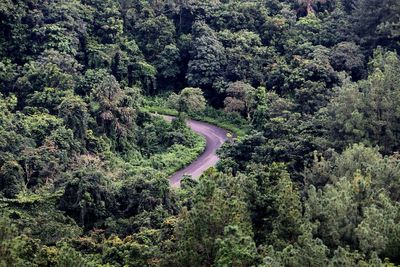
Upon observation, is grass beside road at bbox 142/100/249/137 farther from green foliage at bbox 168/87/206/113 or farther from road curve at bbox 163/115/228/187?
green foliage at bbox 168/87/206/113

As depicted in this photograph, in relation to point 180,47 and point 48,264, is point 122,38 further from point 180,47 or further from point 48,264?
point 48,264

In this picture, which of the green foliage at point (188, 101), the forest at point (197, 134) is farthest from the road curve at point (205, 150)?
the green foliage at point (188, 101)

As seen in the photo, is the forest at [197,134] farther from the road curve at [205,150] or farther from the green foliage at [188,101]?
the road curve at [205,150]

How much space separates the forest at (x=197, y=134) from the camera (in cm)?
2797

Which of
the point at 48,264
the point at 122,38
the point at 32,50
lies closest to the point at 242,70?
the point at 122,38

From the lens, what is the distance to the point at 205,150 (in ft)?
177

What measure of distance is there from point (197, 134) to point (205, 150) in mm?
2916

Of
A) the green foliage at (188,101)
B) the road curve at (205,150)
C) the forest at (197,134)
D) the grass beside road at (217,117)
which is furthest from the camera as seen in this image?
the grass beside road at (217,117)

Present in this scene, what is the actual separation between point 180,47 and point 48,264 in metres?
40.5

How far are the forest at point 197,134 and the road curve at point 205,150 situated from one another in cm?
93

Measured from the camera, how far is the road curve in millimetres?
49666

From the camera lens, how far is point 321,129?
1764 inches

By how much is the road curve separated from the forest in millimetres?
932

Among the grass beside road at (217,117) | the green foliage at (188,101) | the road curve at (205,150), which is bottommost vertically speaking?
the road curve at (205,150)
